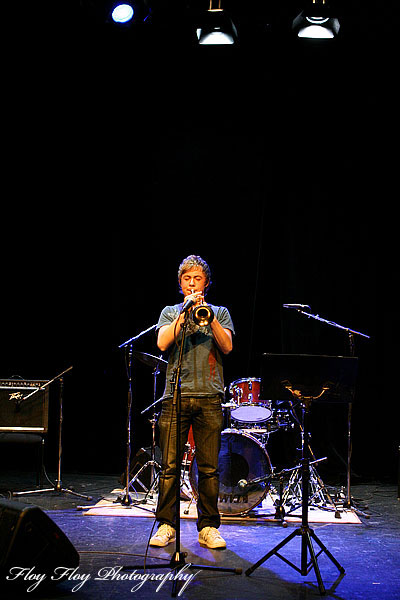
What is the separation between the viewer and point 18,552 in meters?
3.10

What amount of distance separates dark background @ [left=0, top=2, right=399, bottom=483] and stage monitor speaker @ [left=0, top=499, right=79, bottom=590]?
12.9 feet

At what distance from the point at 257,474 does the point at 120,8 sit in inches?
164

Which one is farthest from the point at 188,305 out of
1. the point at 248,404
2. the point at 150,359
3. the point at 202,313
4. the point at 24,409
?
the point at 24,409

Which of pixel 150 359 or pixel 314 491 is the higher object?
pixel 150 359

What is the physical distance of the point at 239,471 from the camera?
5441mm

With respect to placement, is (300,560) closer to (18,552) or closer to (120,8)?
(18,552)

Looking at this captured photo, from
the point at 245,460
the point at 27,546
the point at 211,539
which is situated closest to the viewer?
the point at 27,546

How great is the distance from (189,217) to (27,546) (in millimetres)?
4629

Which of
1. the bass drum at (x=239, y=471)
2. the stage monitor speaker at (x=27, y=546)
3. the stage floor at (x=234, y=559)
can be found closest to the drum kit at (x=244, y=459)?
the bass drum at (x=239, y=471)

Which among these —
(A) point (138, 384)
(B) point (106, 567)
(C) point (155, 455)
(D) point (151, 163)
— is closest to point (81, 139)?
(D) point (151, 163)

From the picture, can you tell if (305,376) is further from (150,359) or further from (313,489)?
(313,489)

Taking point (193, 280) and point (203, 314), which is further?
point (193, 280)

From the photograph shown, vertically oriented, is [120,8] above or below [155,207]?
above

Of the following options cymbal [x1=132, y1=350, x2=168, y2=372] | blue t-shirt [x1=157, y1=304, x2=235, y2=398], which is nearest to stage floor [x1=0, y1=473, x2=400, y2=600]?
blue t-shirt [x1=157, y1=304, x2=235, y2=398]
